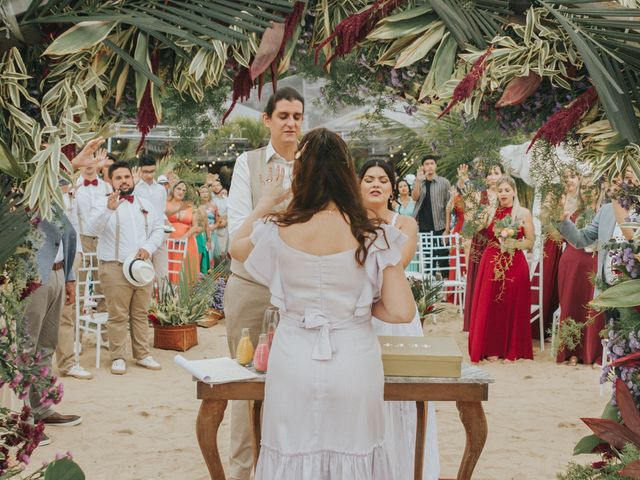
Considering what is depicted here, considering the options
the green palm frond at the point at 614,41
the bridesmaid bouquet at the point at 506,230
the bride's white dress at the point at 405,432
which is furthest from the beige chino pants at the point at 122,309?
the green palm frond at the point at 614,41

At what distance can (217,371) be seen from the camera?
3.09 m

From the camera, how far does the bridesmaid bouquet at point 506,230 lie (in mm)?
6992

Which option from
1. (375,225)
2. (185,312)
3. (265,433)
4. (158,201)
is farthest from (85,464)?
(158,201)

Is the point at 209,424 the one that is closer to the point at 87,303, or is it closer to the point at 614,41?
the point at 614,41

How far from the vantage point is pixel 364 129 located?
148 inches

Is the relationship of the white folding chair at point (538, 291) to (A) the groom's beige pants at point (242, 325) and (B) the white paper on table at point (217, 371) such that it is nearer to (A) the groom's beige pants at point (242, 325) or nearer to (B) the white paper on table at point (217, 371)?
(A) the groom's beige pants at point (242, 325)

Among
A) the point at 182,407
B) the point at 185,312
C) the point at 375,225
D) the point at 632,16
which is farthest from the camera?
the point at 185,312

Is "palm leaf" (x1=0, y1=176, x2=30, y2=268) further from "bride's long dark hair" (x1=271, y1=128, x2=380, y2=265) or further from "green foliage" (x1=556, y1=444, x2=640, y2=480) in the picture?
"green foliage" (x1=556, y1=444, x2=640, y2=480)

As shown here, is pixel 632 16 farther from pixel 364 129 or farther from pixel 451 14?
pixel 364 129

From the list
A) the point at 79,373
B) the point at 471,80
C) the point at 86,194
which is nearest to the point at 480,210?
the point at 86,194

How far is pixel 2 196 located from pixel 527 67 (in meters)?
1.79

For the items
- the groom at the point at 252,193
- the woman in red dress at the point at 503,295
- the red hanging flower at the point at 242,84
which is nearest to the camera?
the red hanging flower at the point at 242,84

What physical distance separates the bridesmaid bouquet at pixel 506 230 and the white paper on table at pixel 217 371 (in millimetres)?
4292

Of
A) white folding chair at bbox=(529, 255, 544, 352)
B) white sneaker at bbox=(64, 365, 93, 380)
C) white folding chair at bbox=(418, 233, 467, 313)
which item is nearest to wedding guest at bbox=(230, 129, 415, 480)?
white sneaker at bbox=(64, 365, 93, 380)
